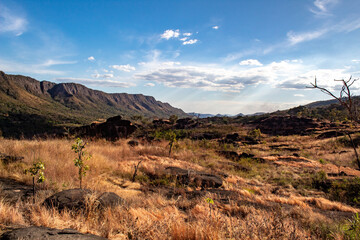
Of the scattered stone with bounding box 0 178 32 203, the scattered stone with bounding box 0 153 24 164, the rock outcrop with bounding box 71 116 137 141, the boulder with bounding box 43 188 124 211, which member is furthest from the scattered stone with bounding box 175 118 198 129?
the boulder with bounding box 43 188 124 211

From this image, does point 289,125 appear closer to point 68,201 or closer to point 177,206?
point 177,206

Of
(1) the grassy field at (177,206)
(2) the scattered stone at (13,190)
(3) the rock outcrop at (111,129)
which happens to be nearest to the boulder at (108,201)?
(1) the grassy field at (177,206)

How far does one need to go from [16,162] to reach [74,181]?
7.96 ft

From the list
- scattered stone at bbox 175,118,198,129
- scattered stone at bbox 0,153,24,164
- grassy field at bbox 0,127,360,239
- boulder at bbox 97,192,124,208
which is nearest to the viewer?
grassy field at bbox 0,127,360,239

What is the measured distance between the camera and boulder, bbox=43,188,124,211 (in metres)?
3.38

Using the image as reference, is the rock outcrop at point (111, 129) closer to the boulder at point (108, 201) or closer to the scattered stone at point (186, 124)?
the boulder at point (108, 201)

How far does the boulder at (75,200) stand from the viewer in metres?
3.38

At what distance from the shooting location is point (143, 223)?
292 centimetres

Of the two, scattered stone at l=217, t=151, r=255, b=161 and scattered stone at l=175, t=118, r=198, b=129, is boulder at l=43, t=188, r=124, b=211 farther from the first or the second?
scattered stone at l=175, t=118, r=198, b=129

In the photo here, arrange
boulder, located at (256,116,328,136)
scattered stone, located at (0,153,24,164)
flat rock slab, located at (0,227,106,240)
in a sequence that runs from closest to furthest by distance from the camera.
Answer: flat rock slab, located at (0,227,106,240), scattered stone, located at (0,153,24,164), boulder, located at (256,116,328,136)

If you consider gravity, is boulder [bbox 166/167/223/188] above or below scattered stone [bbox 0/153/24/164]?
below

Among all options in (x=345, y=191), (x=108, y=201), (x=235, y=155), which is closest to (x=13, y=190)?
(x=108, y=201)

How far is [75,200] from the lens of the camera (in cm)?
357

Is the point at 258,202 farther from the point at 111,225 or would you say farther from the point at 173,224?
the point at 111,225
